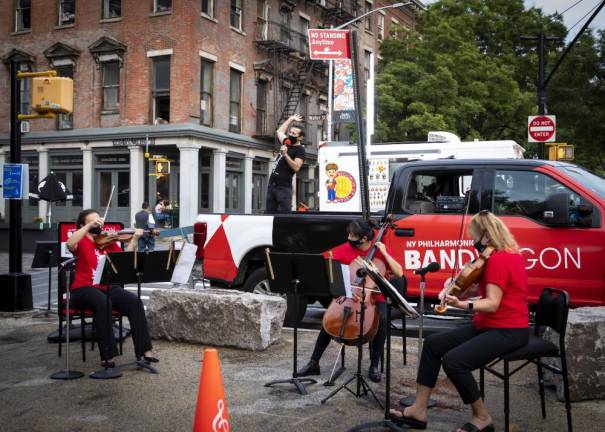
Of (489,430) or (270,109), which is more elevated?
(270,109)

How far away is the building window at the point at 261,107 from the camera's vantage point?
1266 inches

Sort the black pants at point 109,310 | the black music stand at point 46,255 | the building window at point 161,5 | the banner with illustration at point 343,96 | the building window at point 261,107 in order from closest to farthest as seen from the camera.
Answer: the black pants at point 109,310 → the black music stand at point 46,255 → the banner with illustration at point 343,96 → the building window at point 161,5 → the building window at point 261,107

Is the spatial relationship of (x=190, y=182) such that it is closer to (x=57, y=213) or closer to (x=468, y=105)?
(x=57, y=213)

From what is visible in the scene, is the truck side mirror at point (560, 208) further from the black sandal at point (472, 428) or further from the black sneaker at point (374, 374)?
the black sandal at point (472, 428)

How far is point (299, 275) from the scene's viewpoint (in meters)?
5.98

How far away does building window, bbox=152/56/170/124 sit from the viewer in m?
27.9

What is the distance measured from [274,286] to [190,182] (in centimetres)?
2194

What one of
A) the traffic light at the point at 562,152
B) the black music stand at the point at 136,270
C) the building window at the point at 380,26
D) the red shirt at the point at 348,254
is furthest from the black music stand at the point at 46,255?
the building window at the point at 380,26

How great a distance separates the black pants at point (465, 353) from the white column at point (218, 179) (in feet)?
81.4

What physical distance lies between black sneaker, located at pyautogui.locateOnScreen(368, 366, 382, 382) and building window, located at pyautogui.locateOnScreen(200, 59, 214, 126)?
75.8 ft

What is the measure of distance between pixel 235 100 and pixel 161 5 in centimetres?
520

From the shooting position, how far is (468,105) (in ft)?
92.2

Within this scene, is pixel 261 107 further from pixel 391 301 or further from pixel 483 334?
pixel 483 334

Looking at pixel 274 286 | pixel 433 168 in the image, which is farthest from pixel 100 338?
pixel 433 168
